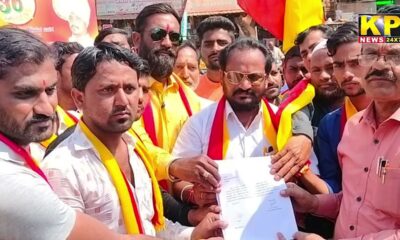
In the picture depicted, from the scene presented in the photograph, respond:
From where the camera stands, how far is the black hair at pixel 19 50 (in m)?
1.77

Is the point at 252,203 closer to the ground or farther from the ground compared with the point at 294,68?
closer to the ground

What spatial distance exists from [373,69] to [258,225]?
89 centimetres

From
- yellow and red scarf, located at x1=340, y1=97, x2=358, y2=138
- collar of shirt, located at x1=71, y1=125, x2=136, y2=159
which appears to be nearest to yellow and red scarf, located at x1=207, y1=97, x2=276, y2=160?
yellow and red scarf, located at x1=340, y1=97, x2=358, y2=138

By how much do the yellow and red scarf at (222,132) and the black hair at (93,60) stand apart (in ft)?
2.22

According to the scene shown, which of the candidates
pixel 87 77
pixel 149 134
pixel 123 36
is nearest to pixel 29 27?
pixel 123 36

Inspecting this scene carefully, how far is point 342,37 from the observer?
9.92 ft

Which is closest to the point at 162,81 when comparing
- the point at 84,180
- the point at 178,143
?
the point at 178,143

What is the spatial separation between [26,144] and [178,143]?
1.28 m

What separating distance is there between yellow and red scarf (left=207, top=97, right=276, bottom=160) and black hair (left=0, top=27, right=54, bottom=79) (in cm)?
125

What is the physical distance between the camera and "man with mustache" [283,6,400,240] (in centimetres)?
226

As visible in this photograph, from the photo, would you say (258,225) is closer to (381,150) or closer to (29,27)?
(381,150)

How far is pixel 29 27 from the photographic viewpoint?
5008 mm

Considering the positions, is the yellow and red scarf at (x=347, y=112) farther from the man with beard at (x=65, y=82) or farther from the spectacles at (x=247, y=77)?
the man with beard at (x=65, y=82)

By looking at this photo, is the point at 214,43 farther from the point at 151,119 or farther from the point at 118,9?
the point at 118,9
